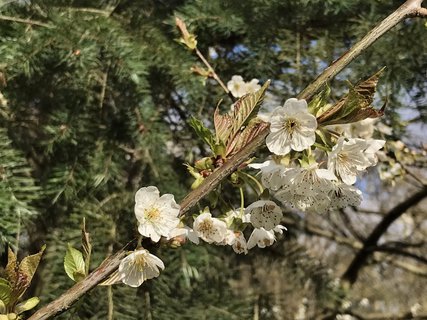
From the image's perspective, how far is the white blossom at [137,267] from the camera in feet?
1.32

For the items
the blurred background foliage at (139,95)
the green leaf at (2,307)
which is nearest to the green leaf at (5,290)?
the green leaf at (2,307)

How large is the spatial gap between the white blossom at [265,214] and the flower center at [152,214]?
86 mm

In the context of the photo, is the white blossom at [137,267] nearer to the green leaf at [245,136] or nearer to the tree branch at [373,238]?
the green leaf at [245,136]

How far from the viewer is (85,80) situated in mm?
878

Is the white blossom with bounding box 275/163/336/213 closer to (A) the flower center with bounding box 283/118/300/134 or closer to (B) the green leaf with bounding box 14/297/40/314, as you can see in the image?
(A) the flower center with bounding box 283/118/300/134

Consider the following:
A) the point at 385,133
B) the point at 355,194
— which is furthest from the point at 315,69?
the point at 355,194

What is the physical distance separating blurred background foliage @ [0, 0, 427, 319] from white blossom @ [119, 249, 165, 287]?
12.6 inches

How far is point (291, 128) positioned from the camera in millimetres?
390

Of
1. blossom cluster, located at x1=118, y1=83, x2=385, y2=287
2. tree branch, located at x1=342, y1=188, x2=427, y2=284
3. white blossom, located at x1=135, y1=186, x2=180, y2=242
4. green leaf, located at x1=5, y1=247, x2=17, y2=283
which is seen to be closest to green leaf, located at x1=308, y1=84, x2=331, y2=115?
blossom cluster, located at x1=118, y1=83, x2=385, y2=287

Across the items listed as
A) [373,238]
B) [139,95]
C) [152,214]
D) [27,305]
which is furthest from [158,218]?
[373,238]

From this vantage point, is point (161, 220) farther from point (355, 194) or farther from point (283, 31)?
point (283, 31)

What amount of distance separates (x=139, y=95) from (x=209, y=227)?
0.43 m

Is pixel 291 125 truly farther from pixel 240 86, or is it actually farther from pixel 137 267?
pixel 240 86

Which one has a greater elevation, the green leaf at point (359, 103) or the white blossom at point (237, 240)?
the green leaf at point (359, 103)
